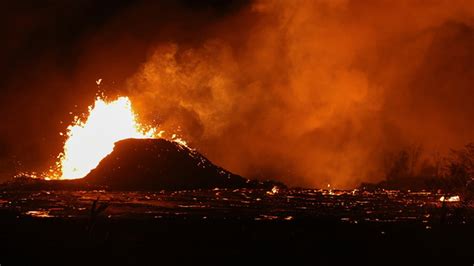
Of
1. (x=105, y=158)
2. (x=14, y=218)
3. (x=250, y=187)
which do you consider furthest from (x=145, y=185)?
(x=14, y=218)

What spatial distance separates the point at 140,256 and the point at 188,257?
3262 millimetres

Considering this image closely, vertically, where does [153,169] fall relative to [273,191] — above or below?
above

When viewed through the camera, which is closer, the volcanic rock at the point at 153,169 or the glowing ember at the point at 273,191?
the volcanic rock at the point at 153,169

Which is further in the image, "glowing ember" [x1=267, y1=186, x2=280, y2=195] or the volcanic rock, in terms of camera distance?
"glowing ember" [x1=267, y1=186, x2=280, y2=195]

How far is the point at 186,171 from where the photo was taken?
151500 millimetres

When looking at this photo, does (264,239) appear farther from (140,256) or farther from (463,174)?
(463,174)

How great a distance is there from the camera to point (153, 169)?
146m

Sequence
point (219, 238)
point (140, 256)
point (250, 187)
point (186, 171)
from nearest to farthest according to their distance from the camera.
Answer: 1. point (140, 256)
2. point (219, 238)
3. point (186, 171)
4. point (250, 187)

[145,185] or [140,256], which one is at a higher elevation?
[145,185]

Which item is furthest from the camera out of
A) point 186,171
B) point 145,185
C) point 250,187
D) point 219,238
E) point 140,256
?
point 250,187

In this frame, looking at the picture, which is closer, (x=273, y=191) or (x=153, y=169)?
(x=153, y=169)

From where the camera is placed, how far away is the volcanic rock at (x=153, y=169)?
138m

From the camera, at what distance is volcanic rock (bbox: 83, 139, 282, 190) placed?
13750 cm

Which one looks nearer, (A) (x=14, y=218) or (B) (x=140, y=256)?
(B) (x=140, y=256)
